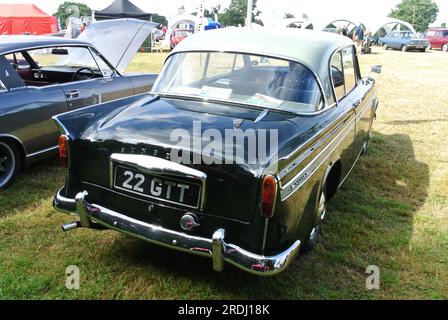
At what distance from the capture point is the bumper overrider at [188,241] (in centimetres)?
227

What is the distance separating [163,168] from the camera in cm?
239

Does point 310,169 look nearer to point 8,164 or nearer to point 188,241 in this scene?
point 188,241

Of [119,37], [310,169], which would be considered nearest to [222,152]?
[310,169]

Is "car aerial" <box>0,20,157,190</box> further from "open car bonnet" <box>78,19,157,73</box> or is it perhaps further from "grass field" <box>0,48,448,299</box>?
"grass field" <box>0,48,448,299</box>

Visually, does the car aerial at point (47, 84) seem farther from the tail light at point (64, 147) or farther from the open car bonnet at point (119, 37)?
the tail light at point (64, 147)

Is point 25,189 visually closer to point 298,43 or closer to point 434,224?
point 298,43

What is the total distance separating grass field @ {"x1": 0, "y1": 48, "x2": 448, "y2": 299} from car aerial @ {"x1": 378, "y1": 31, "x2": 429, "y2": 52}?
24.2m

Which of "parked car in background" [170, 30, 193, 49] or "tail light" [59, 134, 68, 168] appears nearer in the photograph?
"tail light" [59, 134, 68, 168]

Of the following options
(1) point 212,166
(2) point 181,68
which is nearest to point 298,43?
(2) point 181,68

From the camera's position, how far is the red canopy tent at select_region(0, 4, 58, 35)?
27.1m

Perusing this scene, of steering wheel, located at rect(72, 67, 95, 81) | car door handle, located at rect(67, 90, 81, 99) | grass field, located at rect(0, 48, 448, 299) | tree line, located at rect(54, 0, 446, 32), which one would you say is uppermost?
tree line, located at rect(54, 0, 446, 32)

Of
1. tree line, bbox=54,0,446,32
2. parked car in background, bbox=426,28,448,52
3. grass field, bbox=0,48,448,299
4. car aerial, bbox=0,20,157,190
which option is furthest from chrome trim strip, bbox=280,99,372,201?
tree line, bbox=54,0,446,32

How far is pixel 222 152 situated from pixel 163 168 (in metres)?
0.36
